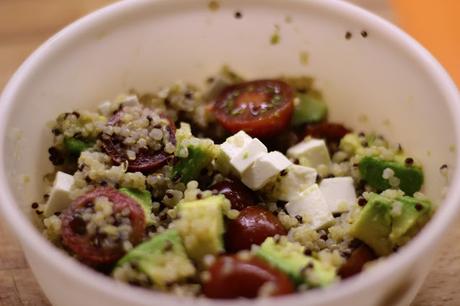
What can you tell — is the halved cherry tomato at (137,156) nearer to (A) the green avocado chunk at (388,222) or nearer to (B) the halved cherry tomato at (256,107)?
(B) the halved cherry tomato at (256,107)

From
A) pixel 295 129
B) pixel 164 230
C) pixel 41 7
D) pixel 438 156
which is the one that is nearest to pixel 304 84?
pixel 295 129

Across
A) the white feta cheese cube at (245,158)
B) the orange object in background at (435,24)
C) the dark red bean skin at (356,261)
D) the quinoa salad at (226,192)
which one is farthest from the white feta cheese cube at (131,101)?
the orange object in background at (435,24)

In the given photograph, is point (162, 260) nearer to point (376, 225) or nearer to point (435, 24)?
point (376, 225)

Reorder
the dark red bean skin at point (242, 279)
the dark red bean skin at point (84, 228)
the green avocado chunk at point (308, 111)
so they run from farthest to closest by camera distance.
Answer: the green avocado chunk at point (308, 111), the dark red bean skin at point (84, 228), the dark red bean skin at point (242, 279)

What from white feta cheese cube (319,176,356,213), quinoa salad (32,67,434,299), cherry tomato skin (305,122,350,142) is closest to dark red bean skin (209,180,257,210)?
quinoa salad (32,67,434,299)

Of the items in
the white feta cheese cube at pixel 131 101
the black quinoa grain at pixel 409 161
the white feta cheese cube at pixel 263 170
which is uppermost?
the white feta cheese cube at pixel 131 101

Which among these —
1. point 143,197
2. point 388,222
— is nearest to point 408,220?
point 388,222

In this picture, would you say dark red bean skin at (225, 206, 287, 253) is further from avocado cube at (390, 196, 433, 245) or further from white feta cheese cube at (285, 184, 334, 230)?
avocado cube at (390, 196, 433, 245)
